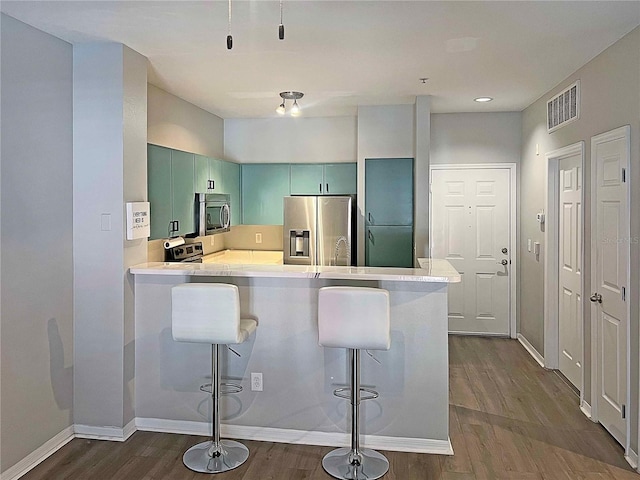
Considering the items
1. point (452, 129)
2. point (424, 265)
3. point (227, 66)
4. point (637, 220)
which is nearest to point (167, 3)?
point (227, 66)

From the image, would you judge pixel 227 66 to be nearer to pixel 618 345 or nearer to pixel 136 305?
pixel 136 305

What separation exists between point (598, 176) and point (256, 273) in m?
2.45

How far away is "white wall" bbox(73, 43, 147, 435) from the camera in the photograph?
10.9ft

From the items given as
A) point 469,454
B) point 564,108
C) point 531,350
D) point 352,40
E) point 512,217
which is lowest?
point 469,454

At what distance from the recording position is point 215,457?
3129 millimetres

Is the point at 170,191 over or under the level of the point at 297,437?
over

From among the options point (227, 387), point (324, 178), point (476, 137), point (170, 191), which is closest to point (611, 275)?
point (227, 387)

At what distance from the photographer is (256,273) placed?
329 cm

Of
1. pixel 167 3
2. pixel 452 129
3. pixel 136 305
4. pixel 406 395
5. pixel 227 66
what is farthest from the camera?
pixel 452 129

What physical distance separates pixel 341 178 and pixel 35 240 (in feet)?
11.3

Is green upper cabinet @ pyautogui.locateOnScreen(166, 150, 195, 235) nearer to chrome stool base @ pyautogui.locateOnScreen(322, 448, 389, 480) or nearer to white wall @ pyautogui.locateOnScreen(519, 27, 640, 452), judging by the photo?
chrome stool base @ pyautogui.locateOnScreen(322, 448, 389, 480)

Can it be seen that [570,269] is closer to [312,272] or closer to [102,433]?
[312,272]

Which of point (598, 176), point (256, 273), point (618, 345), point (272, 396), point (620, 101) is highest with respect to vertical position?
point (620, 101)

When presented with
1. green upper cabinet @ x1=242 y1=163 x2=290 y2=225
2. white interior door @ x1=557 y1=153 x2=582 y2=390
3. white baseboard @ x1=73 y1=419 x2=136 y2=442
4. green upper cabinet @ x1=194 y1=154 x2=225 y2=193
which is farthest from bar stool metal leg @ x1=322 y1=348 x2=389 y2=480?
green upper cabinet @ x1=242 y1=163 x2=290 y2=225
